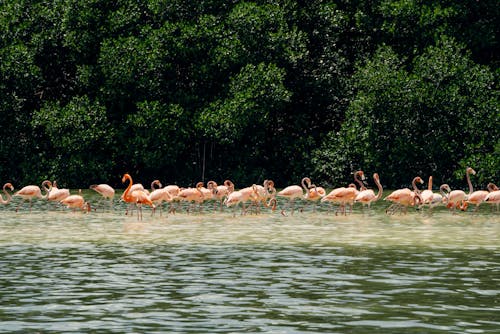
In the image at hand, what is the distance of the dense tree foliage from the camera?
47.8 m

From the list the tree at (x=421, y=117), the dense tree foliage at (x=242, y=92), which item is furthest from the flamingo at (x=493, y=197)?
the tree at (x=421, y=117)

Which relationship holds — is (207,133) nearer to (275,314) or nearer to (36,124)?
(36,124)

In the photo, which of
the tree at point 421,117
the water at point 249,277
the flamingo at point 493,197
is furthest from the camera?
the tree at point 421,117

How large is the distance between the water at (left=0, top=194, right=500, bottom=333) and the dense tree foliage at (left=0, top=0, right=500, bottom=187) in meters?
21.1

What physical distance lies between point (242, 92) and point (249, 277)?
3214 cm

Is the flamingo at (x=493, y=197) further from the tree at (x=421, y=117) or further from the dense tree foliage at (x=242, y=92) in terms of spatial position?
the tree at (x=421, y=117)

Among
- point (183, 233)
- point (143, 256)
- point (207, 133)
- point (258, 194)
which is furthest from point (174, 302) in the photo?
point (207, 133)

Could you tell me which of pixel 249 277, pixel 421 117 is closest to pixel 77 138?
pixel 421 117

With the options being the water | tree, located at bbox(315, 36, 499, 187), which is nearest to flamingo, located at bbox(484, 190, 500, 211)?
the water

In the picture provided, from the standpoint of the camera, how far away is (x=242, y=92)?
47875 mm

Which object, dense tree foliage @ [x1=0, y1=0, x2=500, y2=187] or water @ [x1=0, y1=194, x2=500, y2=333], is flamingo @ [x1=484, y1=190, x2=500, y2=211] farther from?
dense tree foliage @ [x1=0, y1=0, x2=500, y2=187]

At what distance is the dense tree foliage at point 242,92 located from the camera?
47750 mm

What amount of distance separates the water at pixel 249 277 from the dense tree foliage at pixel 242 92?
21.1m

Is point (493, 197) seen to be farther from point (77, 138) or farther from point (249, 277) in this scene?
point (77, 138)
